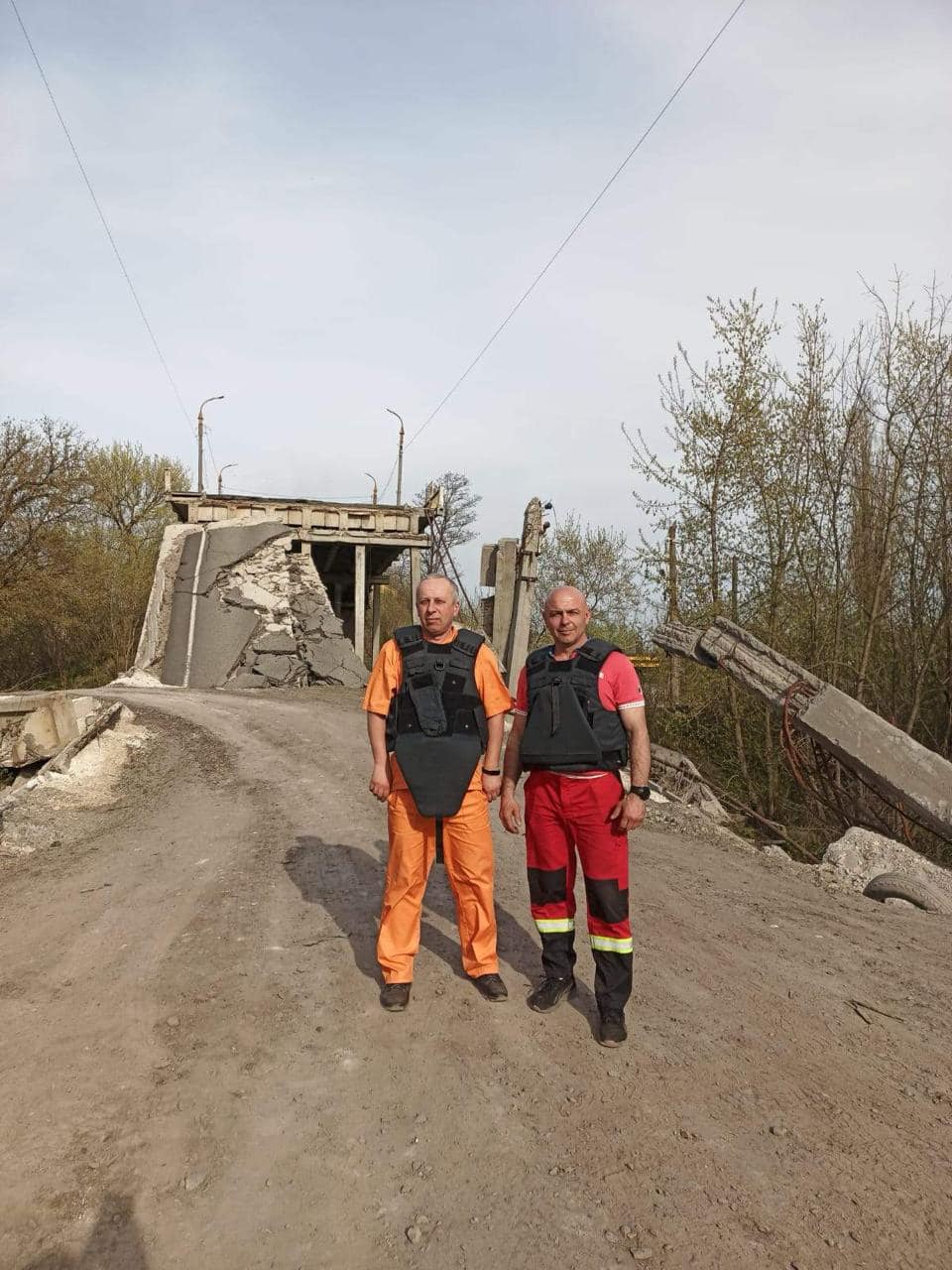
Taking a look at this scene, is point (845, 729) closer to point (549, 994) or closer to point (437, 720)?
point (549, 994)

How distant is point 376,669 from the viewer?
3676mm

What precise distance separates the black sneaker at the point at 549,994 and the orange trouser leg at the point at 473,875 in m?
0.23

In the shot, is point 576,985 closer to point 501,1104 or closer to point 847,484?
point 501,1104

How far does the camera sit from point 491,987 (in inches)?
143

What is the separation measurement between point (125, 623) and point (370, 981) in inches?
996

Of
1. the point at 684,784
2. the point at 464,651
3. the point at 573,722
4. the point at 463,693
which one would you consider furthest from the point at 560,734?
the point at 684,784

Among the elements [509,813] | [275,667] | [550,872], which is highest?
[509,813]

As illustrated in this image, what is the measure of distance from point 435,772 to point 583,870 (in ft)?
2.49

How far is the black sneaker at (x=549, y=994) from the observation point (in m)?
3.54

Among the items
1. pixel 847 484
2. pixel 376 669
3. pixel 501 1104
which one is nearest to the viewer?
pixel 501 1104

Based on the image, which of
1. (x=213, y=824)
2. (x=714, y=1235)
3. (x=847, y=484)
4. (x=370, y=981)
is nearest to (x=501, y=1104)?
(x=714, y=1235)

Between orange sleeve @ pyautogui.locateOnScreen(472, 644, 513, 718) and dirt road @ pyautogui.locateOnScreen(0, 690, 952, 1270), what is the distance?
1309 mm

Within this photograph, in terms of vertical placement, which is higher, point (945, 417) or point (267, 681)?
point (945, 417)

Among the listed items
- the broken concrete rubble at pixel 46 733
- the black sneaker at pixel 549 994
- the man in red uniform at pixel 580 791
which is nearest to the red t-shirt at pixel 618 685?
the man in red uniform at pixel 580 791
